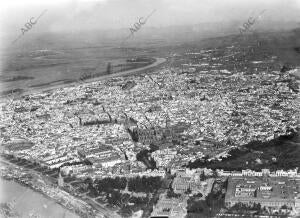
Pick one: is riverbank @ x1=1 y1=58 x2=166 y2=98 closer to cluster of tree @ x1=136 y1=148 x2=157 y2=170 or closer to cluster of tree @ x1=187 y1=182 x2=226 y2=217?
cluster of tree @ x1=136 y1=148 x2=157 y2=170

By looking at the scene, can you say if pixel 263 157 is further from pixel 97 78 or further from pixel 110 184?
pixel 97 78

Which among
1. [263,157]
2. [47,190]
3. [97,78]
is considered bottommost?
[47,190]

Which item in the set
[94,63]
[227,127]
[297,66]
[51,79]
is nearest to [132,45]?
[94,63]

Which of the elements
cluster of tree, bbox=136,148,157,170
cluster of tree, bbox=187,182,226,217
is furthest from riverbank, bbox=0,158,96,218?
cluster of tree, bbox=136,148,157,170

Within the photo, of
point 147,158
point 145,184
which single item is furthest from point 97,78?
point 145,184

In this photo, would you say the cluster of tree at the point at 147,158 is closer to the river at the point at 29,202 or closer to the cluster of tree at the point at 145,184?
the cluster of tree at the point at 145,184

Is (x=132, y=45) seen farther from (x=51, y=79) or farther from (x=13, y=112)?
(x=13, y=112)

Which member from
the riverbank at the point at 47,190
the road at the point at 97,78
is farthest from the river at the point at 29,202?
the road at the point at 97,78
